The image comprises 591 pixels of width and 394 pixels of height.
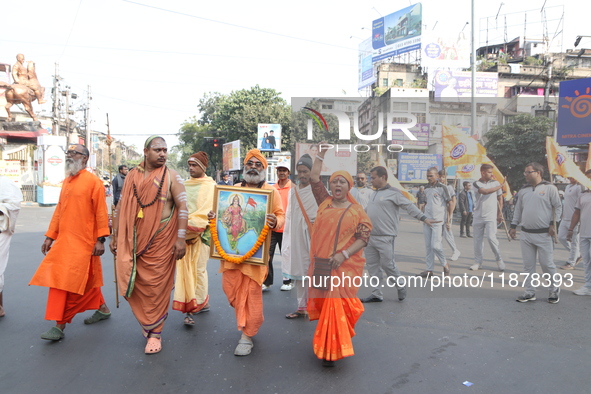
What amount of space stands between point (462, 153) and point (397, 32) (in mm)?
44210

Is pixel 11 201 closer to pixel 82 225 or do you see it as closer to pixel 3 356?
pixel 82 225

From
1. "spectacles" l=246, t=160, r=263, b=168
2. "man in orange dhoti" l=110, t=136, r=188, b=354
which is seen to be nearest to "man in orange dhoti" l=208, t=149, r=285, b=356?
"spectacles" l=246, t=160, r=263, b=168

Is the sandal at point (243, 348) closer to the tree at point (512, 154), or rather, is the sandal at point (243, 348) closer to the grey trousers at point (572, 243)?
the tree at point (512, 154)

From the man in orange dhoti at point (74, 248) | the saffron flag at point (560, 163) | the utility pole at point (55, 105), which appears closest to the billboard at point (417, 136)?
the saffron flag at point (560, 163)

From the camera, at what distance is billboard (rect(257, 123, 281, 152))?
100ft

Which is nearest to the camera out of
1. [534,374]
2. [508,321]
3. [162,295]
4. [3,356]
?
[534,374]

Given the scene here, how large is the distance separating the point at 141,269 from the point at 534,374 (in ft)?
10.5

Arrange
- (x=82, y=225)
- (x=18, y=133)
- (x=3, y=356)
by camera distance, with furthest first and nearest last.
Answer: (x=18, y=133) → (x=82, y=225) → (x=3, y=356)

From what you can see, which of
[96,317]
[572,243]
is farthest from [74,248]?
[572,243]

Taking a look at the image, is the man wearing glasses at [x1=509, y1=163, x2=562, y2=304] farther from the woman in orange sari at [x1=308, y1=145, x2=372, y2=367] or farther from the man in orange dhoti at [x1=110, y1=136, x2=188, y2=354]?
the man in orange dhoti at [x1=110, y1=136, x2=188, y2=354]

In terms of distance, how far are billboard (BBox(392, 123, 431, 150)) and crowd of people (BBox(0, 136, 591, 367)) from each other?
45 cm

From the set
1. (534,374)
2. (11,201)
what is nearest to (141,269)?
(11,201)

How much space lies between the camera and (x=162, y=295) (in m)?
3.81

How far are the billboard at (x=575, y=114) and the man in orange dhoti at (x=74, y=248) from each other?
6.20 meters
